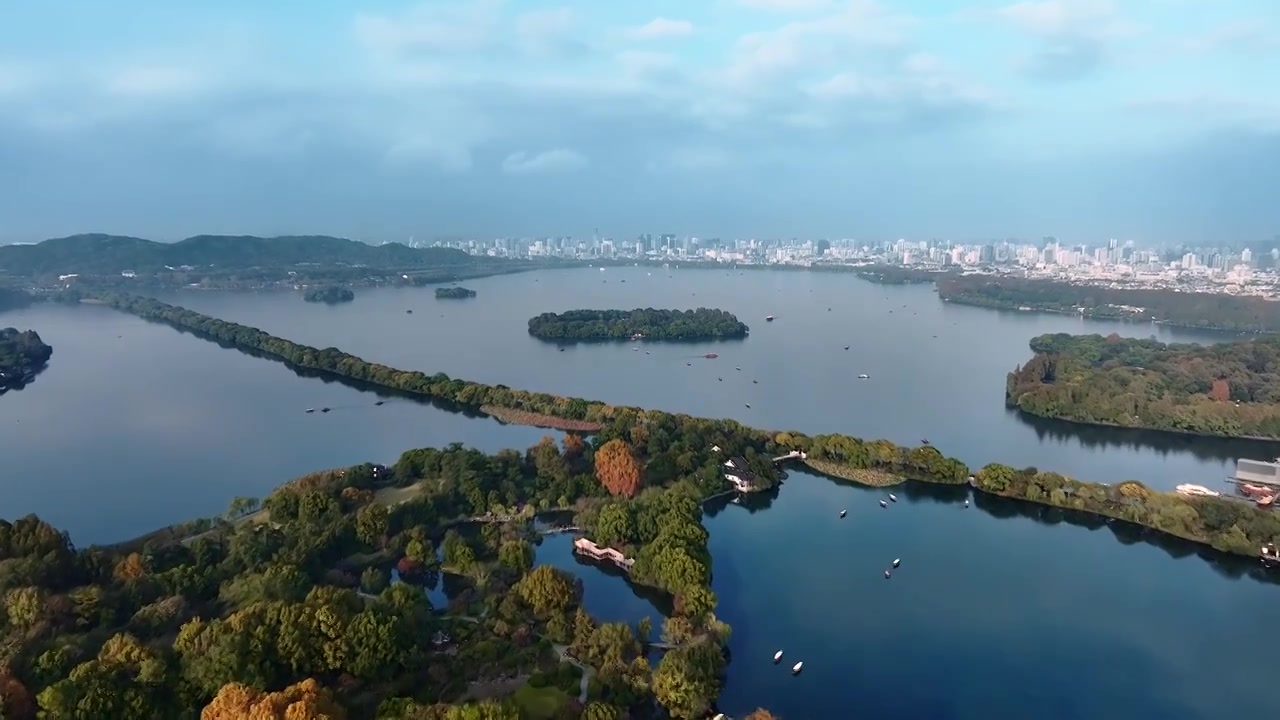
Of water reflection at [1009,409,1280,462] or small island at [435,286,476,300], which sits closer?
water reflection at [1009,409,1280,462]

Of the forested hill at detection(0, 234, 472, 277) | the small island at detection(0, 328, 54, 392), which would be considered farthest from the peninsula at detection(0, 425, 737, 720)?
the forested hill at detection(0, 234, 472, 277)

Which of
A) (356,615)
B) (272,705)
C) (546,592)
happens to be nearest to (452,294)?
A: (546,592)

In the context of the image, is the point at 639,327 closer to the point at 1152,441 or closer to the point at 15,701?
the point at 1152,441

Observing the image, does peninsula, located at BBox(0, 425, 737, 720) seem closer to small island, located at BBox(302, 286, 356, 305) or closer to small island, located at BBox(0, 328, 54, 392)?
small island, located at BBox(0, 328, 54, 392)

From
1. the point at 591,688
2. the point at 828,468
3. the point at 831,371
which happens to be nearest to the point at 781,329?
the point at 831,371

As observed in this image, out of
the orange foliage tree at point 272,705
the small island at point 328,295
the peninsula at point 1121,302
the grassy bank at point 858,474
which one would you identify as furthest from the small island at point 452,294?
the orange foliage tree at point 272,705

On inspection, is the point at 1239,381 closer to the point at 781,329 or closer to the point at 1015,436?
the point at 1015,436

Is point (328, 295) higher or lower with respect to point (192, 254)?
lower
